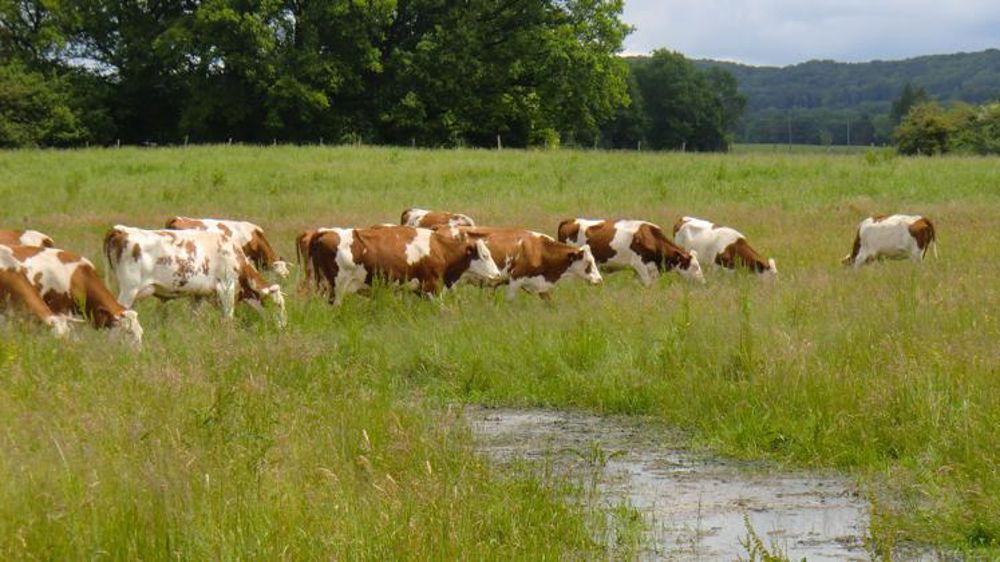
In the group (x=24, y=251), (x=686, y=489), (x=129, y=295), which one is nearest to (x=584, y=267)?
(x=129, y=295)

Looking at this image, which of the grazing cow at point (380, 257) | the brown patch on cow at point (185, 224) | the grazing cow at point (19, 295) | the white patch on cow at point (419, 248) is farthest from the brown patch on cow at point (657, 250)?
the grazing cow at point (19, 295)

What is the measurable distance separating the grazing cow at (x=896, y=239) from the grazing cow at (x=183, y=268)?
381 inches

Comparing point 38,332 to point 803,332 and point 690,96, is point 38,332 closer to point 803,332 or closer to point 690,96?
point 803,332

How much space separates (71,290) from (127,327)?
723 mm

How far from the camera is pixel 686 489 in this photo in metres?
7.79

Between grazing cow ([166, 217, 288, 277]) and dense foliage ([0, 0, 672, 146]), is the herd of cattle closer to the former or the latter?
grazing cow ([166, 217, 288, 277])

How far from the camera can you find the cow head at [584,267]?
56.4ft

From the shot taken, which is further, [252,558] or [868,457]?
[868,457]

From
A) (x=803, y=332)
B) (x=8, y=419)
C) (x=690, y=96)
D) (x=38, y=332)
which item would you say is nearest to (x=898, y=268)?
(x=803, y=332)

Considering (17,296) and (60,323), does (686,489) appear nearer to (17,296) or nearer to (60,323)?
(60,323)

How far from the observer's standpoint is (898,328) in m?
10.9

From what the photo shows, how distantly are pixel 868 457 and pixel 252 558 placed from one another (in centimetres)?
472

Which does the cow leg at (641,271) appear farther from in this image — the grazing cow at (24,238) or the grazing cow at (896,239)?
the grazing cow at (24,238)

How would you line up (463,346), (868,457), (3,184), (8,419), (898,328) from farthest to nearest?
(3,184)
(463,346)
(898,328)
(868,457)
(8,419)
